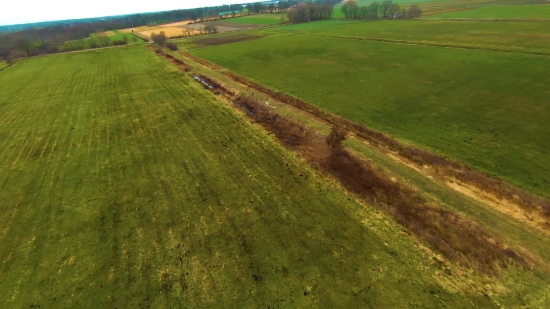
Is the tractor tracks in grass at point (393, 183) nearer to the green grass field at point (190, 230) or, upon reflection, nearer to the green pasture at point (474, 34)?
the green grass field at point (190, 230)

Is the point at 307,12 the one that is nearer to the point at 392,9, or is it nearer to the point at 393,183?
the point at 392,9

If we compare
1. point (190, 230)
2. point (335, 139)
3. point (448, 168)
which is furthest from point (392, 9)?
point (190, 230)

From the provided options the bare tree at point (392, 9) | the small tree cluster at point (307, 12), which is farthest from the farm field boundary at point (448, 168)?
the small tree cluster at point (307, 12)

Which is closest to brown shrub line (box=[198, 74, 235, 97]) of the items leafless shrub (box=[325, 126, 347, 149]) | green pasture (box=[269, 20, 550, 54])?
leafless shrub (box=[325, 126, 347, 149])

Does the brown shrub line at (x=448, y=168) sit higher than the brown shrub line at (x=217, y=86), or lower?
lower

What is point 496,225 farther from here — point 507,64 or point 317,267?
point 507,64

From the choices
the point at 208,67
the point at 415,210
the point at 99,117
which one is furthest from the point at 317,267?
the point at 208,67
